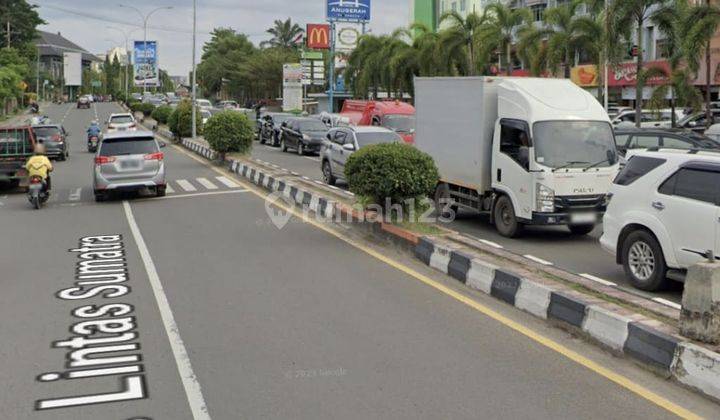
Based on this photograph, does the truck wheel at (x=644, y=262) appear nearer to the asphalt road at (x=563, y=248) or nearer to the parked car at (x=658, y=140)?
the asphalt road at (x=563, y=248)

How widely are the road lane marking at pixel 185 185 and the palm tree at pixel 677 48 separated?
56.7 ft

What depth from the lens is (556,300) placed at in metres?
7.57

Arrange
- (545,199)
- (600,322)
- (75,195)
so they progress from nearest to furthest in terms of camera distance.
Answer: (600,322)
(545,199)
(75,195)

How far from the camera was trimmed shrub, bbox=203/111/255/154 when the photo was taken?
26.8 metres

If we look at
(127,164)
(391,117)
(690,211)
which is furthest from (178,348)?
(391,117)

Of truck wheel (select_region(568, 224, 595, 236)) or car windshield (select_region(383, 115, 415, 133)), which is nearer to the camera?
truck wheel (select_region(568, 224, 595, 236))

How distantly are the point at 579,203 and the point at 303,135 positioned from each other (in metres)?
22.0

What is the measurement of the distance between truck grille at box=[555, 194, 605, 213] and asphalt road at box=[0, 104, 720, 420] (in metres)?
2.94

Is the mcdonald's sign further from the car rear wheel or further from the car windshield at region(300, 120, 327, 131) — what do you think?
the car rear wheel

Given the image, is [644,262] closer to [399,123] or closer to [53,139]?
[399,123]

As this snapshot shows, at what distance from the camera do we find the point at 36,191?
18109 millimetres

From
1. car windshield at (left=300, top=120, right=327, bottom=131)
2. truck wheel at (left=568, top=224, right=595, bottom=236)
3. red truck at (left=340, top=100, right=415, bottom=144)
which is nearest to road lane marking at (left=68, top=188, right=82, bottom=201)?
red truck at (left=340, top=100, right=415, bottom=144)

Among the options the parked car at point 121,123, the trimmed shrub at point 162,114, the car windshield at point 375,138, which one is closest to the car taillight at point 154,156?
the car windshield at point 375,138

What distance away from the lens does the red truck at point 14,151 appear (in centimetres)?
2125
